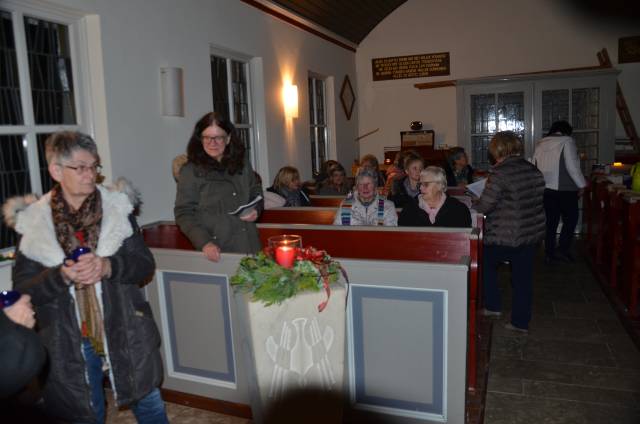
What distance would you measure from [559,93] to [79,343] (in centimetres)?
839

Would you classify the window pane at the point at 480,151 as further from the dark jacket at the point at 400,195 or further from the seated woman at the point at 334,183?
the dark jacket at the point at 400,195

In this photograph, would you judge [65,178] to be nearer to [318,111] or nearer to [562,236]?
[562,236]

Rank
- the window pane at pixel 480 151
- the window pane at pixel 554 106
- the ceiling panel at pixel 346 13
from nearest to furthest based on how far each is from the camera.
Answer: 1. the ceiling panel at pixel 346 13
2. the window pane at pixel 554 106
3. the window pane at pixel 480 151

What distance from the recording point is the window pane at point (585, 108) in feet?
27.8

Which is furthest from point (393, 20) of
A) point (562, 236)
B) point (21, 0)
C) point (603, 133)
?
point (21, 0)

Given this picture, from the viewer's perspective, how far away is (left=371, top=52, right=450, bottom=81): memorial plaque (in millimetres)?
9484

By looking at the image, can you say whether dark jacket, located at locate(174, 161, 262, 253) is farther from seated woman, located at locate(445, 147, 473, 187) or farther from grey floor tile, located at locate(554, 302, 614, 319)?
seated woman, located at locate(445, 147, 473, 187)

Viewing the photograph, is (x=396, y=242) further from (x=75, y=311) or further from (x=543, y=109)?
(x=543, y=109)

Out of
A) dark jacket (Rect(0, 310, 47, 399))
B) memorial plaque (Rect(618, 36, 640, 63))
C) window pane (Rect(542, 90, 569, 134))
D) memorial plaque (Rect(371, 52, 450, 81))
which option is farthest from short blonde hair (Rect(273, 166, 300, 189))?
memorial plaque (Rect(618, 36, 640, 63))

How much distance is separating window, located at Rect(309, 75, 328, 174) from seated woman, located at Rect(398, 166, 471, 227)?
432 centimetres

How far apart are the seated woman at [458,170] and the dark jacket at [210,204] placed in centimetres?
414

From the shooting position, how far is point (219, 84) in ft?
18.3

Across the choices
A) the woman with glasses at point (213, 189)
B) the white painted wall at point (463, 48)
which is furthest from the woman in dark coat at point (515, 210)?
the white painted wall at point (463, 48)

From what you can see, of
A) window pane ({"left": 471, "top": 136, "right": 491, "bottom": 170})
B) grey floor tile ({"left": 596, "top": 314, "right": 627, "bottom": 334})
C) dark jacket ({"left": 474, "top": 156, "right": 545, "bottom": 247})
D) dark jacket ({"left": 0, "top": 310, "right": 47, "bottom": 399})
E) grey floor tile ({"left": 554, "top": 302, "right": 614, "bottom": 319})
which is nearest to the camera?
dark jacket ({"left": 0, "top": 310, "right": 47, "bottom": 399})
